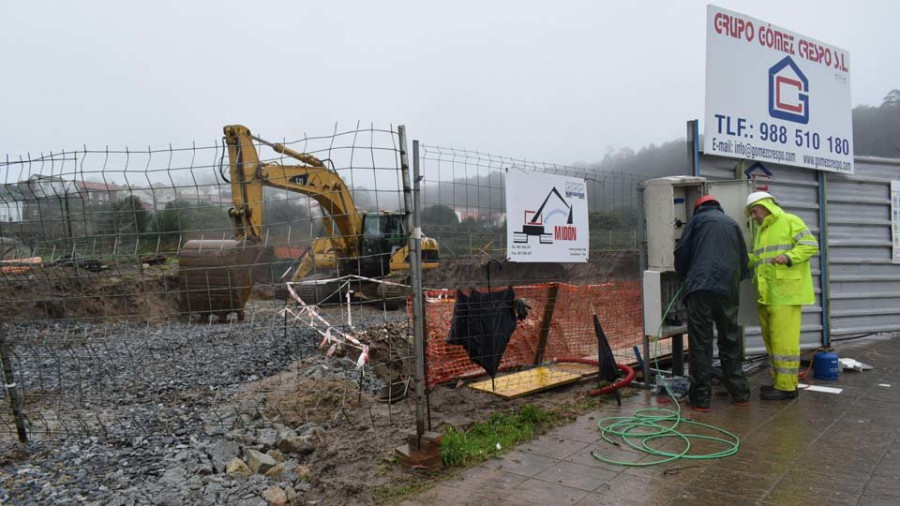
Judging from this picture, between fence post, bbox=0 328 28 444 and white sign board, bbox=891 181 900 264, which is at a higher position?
white sign board, bbox=891 181 900 264

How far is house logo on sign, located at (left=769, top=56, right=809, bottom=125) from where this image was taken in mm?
6672

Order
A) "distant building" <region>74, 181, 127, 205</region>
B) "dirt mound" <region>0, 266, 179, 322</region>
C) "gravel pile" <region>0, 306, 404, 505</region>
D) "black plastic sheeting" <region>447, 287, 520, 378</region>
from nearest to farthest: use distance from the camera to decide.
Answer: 1. "gravel pile" <region>0, 306, 404, 505</region>
2. "distant building" <region>74, 181, 127, 205</region>
3. "dirt mound" <region>0, 266, 179, 322</region>
4. "black plastic sheeting" <region>447, 287, 520, 378</region>

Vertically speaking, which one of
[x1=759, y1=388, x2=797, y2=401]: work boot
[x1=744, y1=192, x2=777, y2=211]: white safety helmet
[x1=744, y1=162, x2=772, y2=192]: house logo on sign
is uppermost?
[x1=744, y1=162, x2=772, y2=192]: house logo on sign

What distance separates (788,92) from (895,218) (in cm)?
312

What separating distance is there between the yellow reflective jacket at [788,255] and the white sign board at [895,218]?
4.05m

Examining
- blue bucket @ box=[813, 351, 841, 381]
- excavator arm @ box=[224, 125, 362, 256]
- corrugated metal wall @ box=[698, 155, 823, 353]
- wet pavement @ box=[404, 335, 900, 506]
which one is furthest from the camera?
excavator arm @ box=[224, 125, 362, 256]

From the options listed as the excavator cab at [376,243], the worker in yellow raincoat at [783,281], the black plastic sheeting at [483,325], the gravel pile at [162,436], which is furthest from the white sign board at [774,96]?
the excavator cab at [376,243]

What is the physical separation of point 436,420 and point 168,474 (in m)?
2.02

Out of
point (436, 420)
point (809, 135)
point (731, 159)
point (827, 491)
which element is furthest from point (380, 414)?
point (809, 135)

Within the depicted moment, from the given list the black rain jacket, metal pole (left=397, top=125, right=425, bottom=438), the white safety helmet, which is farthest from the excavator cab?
metal pole (left=397, top=125, right=425, bottom=438)

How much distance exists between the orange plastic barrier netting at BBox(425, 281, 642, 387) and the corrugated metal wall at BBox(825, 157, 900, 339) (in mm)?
2965

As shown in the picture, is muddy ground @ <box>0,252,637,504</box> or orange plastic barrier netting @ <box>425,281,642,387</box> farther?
orange plastic barrier netting @ <box>425,281,642,387</box>

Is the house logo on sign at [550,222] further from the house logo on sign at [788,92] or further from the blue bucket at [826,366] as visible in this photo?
the blue bucket at [826,366]

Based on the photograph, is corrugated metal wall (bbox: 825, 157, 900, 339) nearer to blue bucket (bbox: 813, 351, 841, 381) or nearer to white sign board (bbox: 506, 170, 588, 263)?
blue bucket (bbox: 813, 351, 841, 381)
